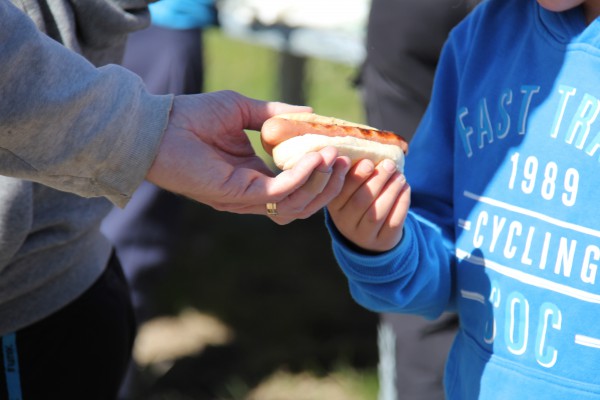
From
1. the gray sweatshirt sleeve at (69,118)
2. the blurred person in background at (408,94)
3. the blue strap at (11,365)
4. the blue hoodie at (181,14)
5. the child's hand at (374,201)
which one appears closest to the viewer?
the gray sweatshirt sleeve at (69,118)

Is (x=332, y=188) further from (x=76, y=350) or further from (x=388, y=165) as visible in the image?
(x=76, y=350)

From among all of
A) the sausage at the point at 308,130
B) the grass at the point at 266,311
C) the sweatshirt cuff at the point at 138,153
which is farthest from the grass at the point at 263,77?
the sweatshirt cuff at the point at 138,153

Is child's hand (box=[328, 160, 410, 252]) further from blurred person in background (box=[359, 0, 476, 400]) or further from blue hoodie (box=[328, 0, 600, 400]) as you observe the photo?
blurred person in background (box=[359, 0, 476, 400])

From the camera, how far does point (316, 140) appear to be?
1.36 metres

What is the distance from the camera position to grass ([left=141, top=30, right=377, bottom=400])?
3098 mm

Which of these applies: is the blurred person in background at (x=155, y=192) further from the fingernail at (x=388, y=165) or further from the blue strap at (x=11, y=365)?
the fingernail at (x=388, y=165)

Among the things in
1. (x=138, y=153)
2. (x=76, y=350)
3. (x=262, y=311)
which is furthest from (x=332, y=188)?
(x=262, y=311)

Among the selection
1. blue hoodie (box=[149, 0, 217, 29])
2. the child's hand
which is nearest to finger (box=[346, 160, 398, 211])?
the child's hand

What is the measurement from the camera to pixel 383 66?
2.45 metres

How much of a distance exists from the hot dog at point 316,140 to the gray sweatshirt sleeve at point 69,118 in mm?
169

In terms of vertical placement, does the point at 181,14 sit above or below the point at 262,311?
above

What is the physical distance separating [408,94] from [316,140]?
113 cm

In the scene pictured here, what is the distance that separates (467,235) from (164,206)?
162cm

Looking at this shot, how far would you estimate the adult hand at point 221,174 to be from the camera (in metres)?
1.31
